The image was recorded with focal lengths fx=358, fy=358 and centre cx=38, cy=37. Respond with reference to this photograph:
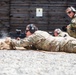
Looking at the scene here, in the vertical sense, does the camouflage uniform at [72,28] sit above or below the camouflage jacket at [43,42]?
above

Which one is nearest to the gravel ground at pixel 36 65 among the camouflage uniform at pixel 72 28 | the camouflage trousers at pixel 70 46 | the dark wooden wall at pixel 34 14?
the camouflage trousers at pixel 70 46

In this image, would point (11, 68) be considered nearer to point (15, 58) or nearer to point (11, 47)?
point (15, 58)

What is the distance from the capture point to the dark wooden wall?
51.5ft

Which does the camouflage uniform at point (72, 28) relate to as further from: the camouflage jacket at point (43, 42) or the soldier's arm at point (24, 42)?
the soldier's arm at point (24, 42)

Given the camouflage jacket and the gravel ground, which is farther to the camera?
the camouflage jacket

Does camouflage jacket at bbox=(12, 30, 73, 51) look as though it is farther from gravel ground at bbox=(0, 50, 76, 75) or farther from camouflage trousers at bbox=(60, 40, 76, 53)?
gravel ground at bbox=(0, 50, 76, 75)

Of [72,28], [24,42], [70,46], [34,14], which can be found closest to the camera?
[70,46]

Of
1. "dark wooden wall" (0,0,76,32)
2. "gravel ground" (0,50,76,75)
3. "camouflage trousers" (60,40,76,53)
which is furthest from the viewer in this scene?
"dark wooden wall" (0,0,76,32)

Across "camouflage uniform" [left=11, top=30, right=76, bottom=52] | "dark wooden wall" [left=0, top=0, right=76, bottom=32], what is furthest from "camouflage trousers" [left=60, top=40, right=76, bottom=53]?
"dark wooden wall" [left=0, top=0, right=76, bottom=32]

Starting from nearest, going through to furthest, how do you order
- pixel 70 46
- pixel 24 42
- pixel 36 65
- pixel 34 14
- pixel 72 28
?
pixel 36 65 → pixel 70 46 → pixel 24 42 → pixel 72 28 → pixel 34 14

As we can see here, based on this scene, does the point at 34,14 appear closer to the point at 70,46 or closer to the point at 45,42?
the point at 45,42

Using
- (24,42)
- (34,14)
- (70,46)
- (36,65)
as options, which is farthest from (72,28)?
(34,14)

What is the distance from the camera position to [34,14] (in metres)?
15.7

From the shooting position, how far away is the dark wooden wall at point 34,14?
1571 cm
